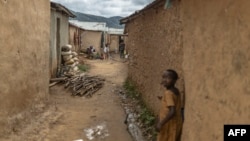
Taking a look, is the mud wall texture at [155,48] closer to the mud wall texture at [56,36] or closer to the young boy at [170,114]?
the young boy at [170,114]

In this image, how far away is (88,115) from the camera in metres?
9.98

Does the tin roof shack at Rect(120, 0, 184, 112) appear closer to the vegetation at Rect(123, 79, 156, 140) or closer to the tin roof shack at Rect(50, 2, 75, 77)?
the vegetation at Rect(123, 79, 156, 140)

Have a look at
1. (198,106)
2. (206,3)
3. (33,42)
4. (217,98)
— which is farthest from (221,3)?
(33,42)

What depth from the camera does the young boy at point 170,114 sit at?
4570 mm

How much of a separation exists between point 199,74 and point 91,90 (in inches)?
374

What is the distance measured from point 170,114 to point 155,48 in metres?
4.03

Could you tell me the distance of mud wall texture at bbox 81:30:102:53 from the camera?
1208 inches

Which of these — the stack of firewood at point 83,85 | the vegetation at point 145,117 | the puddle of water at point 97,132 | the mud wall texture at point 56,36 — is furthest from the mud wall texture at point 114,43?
the puddle of water at point 97,132

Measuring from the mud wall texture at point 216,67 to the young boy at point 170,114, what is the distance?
16cm

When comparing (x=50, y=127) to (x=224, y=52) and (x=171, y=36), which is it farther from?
(x=224, y=52)

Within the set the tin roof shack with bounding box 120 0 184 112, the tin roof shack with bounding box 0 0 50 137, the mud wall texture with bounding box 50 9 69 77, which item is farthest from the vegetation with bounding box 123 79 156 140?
the mud wall texture with bounding box 50 9 69 77

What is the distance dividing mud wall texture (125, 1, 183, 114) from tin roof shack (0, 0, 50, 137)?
301cm

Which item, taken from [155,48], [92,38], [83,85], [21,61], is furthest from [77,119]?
[92,38]

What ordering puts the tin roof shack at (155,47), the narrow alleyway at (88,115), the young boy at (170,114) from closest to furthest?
1. the young boy at (170,114)
2. the tin roof shack at (155,47)
3. the narrow alleyway at (88,115)
